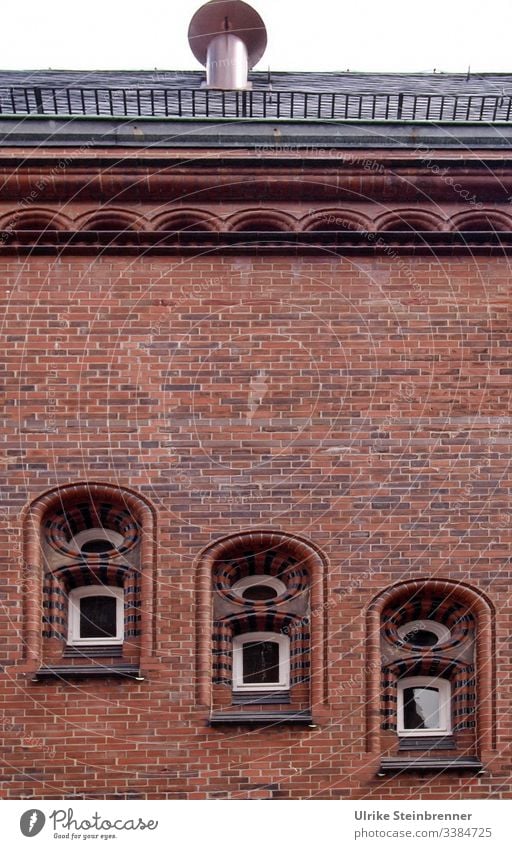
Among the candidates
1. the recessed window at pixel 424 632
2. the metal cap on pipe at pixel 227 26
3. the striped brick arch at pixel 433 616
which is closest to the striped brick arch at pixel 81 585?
the striped brick arch at pixel 433 616

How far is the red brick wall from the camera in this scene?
672 inches

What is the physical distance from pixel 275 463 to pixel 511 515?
1930mm

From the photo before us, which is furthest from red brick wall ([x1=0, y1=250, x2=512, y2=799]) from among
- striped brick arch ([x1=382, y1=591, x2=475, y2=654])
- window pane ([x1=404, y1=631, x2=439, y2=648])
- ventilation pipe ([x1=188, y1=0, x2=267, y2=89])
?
ventilation pipe ([x1=188, y1=0, x2=267, y2=89])

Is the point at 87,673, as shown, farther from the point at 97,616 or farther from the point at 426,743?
the point at 426,743

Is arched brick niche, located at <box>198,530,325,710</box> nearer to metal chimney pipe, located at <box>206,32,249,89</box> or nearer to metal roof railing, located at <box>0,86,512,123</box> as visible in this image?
metal roof railing, located at <box>0,86,512,123</box>

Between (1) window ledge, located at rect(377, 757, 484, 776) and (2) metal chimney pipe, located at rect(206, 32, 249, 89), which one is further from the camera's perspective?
(2) metal chimney pipe, located at rect(206, 32, 249, 89)

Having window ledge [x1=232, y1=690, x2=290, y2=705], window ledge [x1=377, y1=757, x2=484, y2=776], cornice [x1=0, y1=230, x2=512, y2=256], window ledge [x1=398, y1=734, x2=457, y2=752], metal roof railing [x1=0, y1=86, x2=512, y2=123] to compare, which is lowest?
window ledge [x1=377, y1=757, x2=484, y2=776]

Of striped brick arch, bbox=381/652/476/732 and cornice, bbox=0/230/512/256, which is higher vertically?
cornice, bbox=0/230/512/256

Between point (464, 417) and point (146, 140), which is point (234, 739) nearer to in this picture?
point (464, 417)

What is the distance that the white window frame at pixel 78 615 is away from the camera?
697 inches

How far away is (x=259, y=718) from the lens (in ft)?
56.3

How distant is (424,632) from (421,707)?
60cm

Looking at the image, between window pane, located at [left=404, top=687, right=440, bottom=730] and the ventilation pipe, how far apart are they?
760 cm

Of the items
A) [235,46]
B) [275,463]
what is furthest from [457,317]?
[235,46]
